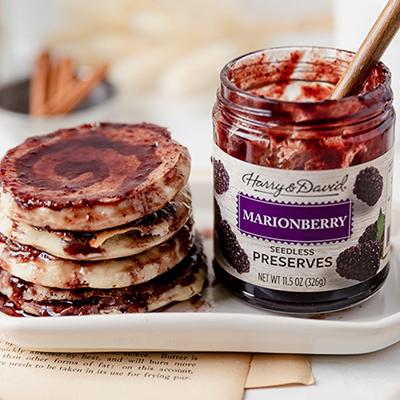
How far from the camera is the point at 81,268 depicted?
1.40m

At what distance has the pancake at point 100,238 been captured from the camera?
1.38 metres

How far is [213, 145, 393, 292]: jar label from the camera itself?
4.40 ft

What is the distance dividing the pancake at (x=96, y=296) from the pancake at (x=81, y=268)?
3 centimetres

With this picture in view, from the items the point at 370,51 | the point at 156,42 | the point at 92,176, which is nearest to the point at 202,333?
the point at 92,176

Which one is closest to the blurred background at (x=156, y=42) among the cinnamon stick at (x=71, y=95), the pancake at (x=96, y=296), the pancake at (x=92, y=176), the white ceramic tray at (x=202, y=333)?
the cinnamon stick at (x=71, y=95)

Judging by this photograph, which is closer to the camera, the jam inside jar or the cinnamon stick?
the jam inside jar

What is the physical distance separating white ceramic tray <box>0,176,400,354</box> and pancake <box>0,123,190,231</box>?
15 centimetres

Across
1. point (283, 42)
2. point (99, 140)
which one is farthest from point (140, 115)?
point (99, 140)

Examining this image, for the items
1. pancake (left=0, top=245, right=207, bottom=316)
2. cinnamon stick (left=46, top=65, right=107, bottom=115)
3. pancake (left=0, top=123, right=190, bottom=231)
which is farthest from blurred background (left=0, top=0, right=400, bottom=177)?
pancake (left=0, top=245, right=207, bottom=316)

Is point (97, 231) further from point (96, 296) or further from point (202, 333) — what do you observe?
point (202, 333)

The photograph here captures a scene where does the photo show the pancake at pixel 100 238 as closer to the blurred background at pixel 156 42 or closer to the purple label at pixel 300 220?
the purple label at pixel 300 220

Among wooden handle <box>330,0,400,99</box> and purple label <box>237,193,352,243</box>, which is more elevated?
wooden handle <box>330,0,400,99</box>

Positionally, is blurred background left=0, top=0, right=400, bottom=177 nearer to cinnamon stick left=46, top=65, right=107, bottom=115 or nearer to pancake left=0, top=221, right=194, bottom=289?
cinnamon stick left=46, top=65, right=107, bottom=115

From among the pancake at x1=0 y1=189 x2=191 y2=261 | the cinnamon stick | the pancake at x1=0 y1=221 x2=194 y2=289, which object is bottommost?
the cinnamon stick
